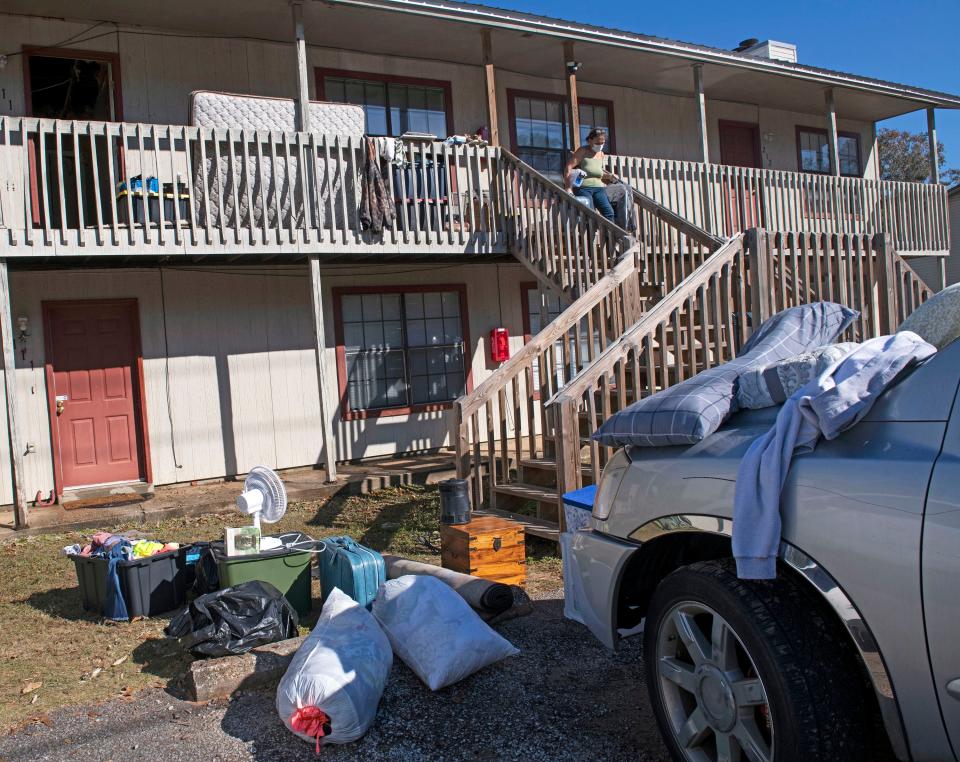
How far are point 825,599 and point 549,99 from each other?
12.1 metres

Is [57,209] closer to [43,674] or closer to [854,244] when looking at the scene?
[43,674]

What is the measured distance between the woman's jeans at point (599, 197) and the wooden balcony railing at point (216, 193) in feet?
3.78

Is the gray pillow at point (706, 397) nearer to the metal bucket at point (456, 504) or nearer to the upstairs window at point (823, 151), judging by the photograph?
the metal bucket at point (456, 504)

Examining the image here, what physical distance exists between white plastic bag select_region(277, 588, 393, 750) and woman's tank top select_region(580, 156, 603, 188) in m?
7.41

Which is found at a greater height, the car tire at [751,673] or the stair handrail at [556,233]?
the stair handrail at [556,233]

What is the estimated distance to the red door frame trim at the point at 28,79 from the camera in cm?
920

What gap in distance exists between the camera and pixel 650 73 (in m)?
13.8

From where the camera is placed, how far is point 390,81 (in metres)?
12.3

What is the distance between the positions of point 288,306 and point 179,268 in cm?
142

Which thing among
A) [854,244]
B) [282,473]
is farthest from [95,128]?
[854,244]

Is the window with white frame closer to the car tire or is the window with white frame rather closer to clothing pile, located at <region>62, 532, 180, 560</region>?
clothing pile, located at <region>62, 532, 180, 560</region>

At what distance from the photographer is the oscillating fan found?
19.2 feet

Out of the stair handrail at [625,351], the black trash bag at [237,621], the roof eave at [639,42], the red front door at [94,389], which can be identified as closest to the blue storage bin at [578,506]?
the stair handrail at [625,351]

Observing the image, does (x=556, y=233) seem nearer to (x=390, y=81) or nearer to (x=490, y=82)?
(x=490, y=82)
